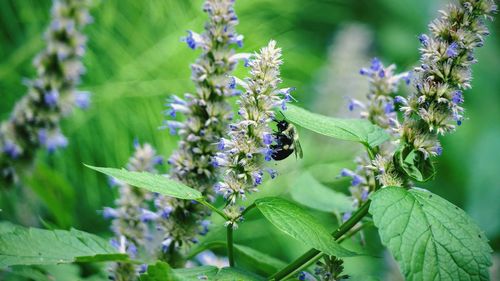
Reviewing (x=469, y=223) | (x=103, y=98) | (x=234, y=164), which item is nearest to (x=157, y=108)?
(x=103, y=98)

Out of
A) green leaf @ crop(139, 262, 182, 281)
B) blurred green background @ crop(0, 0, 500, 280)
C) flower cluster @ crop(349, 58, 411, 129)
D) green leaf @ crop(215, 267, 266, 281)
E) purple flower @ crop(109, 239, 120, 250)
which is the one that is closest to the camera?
green leaf @ crop(139, 262, 182, 281)

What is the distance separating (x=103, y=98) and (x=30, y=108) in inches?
38.4

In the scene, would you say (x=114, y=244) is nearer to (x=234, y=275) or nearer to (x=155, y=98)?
(x=234, y=275)

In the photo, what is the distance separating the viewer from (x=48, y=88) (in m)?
2.56

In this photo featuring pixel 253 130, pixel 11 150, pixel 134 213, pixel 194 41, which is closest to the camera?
pixel 253 130

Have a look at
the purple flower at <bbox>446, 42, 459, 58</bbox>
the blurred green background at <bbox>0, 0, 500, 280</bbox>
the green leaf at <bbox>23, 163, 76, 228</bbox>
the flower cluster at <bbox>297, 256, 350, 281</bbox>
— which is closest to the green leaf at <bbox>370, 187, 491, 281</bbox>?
the flower cluster at <bbox>297, 256, 350, 281</bbox>

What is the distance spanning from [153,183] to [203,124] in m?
0.39

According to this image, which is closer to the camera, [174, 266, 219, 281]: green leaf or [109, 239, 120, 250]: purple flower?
[174, 266, 219, 281]: green leaf

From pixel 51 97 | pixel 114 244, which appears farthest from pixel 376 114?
pixel 51 97

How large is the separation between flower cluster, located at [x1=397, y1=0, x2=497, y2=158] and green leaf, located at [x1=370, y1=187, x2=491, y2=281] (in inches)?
6.8

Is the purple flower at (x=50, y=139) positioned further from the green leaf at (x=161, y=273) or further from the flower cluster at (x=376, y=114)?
the green leaf at (x=161, y=273)

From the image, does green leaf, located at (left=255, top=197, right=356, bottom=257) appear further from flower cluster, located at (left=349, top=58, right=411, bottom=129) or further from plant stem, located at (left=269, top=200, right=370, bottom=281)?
flower cluster, located at (left=349, top=58, right=411, bottom=129)

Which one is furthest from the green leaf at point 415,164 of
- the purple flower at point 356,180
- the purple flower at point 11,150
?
the purple flower at point 11,150

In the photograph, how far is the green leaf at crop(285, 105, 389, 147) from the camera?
57.8 inches
